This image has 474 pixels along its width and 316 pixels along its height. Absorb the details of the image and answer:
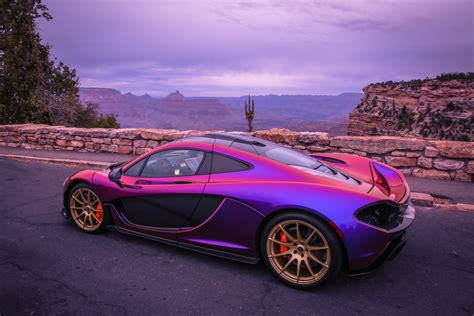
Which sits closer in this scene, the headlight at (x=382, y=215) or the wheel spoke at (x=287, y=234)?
the headlight at (x=382, y=215)

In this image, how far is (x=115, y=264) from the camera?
148 inches

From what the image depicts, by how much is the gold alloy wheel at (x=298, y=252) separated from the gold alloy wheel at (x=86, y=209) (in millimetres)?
2219

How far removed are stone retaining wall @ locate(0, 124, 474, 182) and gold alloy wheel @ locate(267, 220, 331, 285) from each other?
16.3ft

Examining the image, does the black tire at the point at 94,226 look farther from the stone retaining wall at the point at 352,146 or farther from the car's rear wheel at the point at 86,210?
the stone retaining wall at the point at 352,146

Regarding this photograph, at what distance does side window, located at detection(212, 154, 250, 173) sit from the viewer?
141 inches

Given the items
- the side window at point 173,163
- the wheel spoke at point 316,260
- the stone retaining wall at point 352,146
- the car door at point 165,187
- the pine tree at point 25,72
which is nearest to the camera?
the wheel spoke at point 316,260

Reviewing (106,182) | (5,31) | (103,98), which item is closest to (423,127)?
(5,31)

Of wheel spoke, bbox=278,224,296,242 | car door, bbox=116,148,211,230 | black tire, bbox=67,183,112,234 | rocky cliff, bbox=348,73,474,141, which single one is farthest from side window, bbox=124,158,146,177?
rocky cliff, bbox=348,73,474,141

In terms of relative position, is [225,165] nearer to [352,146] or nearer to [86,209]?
[86,209]

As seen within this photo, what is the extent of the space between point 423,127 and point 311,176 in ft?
105

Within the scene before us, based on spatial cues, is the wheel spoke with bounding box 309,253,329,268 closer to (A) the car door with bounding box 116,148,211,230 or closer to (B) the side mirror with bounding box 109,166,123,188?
(A) the car door with bounding box 116,148,211,230

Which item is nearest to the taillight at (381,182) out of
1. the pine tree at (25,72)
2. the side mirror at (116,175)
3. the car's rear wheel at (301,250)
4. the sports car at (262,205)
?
the sports car at (262,205)

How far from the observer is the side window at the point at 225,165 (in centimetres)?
359

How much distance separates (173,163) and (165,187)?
0.95 ft
